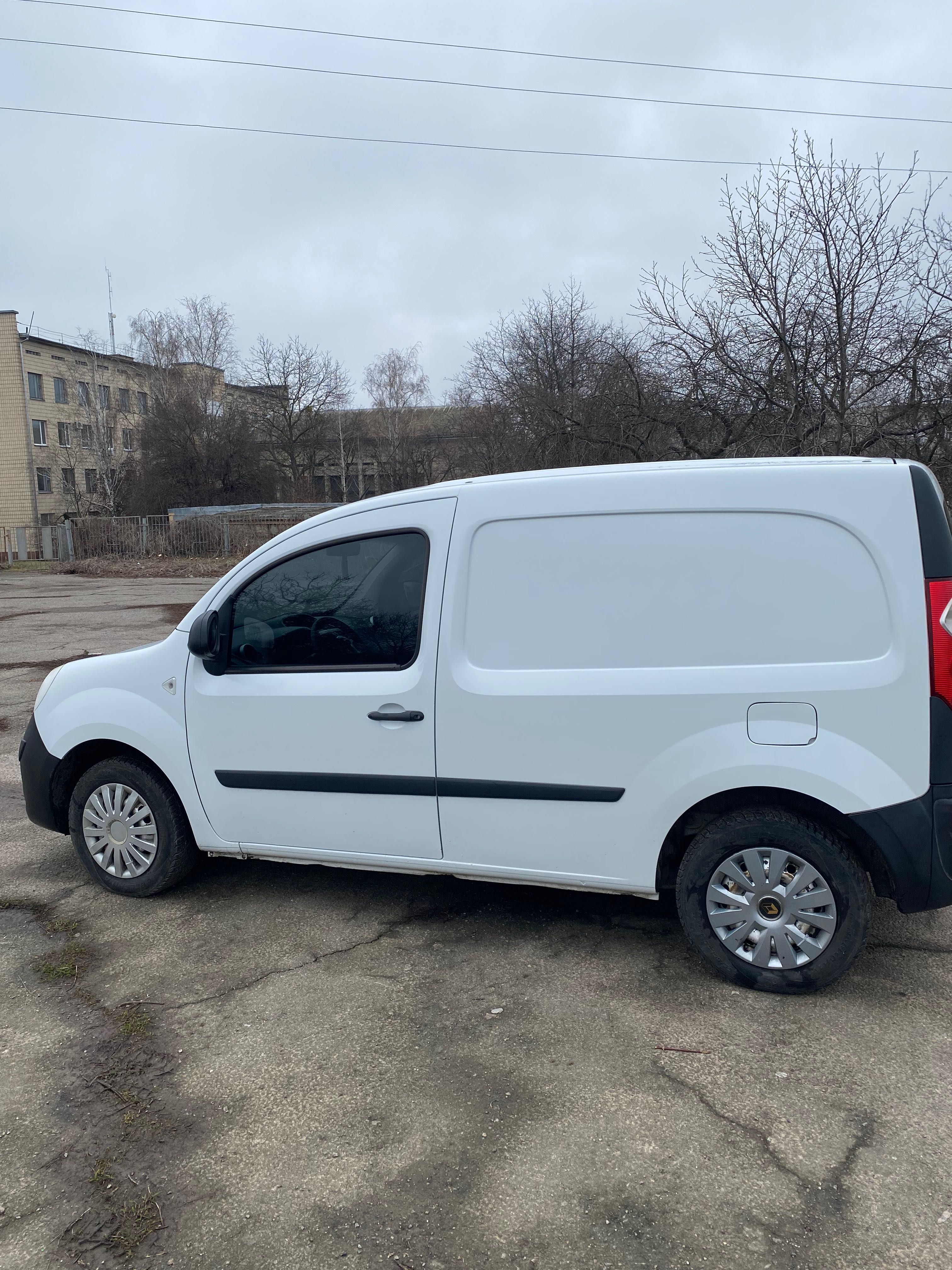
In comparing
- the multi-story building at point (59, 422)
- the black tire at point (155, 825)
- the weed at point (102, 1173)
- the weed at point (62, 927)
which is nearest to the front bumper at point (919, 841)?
the weed at point (102, 1173)

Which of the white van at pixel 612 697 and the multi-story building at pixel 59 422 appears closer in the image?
the white van at pixel 612 697

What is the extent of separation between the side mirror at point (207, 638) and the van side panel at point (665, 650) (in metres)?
1.08

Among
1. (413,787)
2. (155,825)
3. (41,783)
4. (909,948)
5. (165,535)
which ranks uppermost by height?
(165,535)

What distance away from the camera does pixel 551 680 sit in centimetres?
344

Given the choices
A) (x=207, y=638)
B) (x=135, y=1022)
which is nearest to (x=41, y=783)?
(x=207, y=638)

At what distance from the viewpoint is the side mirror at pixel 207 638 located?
3951mm

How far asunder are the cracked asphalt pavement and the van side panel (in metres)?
0.54

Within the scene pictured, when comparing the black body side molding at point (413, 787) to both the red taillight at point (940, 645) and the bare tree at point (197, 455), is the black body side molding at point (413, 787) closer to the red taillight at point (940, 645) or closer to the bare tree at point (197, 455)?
the red taillight at point (940, 645)

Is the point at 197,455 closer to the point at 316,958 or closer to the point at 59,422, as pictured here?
the point at 59,422

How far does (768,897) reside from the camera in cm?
328

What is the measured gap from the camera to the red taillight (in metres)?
3.00

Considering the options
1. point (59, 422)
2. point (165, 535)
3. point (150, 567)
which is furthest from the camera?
point (59, 422)

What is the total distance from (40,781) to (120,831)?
0.52 metres

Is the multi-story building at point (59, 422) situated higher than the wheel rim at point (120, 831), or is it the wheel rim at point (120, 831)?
the multi-story building at point (59, 422)
